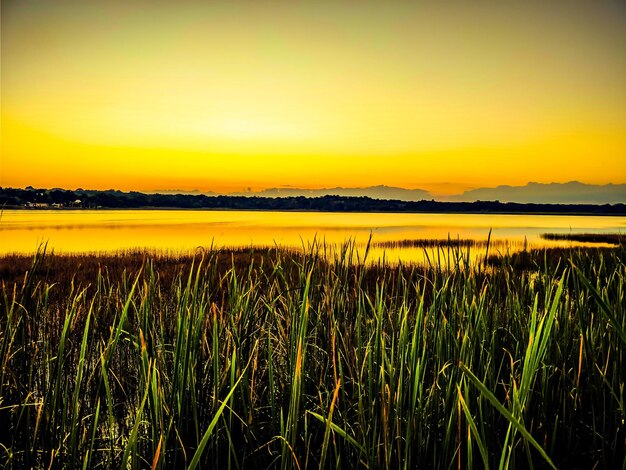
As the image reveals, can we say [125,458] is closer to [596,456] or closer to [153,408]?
[153,408]

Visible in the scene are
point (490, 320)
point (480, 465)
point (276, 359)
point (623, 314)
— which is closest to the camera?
point (480, 465)

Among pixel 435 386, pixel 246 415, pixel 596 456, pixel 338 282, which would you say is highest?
pixel 338 282

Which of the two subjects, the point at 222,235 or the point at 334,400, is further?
the point at 222,235

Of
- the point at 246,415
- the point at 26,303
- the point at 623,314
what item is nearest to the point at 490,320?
the point at 623,314

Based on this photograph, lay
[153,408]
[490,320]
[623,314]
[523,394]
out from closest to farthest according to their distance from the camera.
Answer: [523,394] < [153,408] < [623,314] < [490,320]

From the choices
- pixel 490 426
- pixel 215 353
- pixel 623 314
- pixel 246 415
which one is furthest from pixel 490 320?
pixel 215 353

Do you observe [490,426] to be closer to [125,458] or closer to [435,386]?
[435,386]

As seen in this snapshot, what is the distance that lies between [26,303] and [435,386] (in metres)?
2.40

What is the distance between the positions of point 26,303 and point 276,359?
1862mm

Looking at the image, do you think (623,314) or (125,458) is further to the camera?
(623,314)

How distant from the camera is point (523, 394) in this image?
1584 millimetres

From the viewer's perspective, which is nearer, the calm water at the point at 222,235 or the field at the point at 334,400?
the field at the point at 334,400

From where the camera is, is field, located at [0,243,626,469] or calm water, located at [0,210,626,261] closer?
field, located at [0,243,626,469]

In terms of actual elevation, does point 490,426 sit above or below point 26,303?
below
